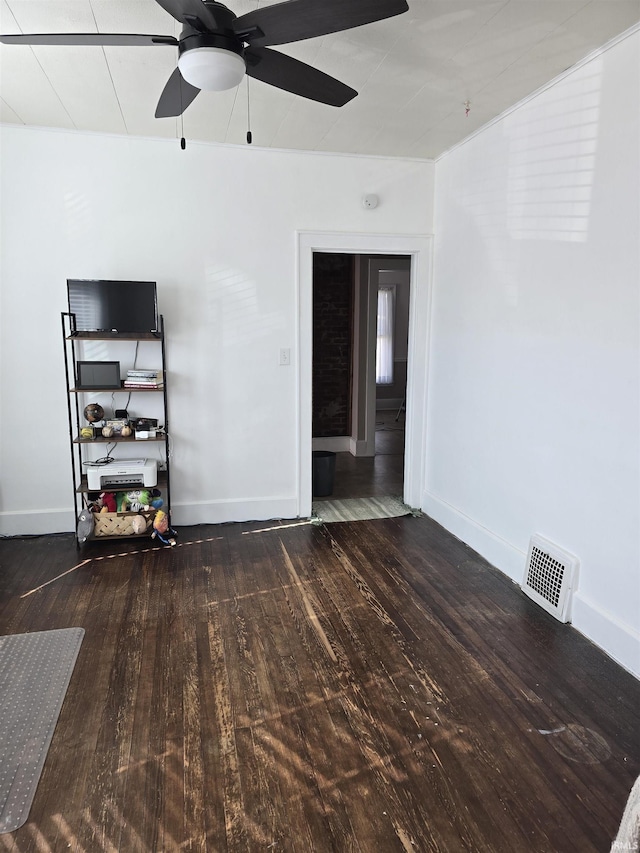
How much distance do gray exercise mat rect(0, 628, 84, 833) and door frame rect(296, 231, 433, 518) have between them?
2.09 m

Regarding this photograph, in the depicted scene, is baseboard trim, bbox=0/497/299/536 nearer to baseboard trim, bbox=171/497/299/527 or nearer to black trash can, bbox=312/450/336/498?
baseboard trim, bbox=171/497/299/527

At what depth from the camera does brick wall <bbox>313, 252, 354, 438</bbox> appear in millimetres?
6406

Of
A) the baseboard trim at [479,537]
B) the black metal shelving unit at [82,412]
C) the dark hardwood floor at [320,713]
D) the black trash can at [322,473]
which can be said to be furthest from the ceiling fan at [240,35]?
the black trash can at [322,473]

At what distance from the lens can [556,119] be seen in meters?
2.82

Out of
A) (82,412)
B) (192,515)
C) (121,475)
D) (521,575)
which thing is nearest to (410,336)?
(521,575)

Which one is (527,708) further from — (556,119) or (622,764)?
(556,119)

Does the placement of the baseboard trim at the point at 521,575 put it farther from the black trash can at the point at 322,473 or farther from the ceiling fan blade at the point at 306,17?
the ceiling fan blade at the point at 306,17

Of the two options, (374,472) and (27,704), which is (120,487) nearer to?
(27,704)

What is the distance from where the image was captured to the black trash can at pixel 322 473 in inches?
190

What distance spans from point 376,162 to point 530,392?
82.9 inches

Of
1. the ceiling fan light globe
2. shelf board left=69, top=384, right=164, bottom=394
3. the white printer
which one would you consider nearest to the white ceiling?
the ceiling fan light globe

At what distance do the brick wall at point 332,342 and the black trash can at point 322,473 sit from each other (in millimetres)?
1799

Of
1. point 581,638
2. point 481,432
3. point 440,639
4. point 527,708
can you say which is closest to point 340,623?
point 440,639

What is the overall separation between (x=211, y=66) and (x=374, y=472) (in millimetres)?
4312
